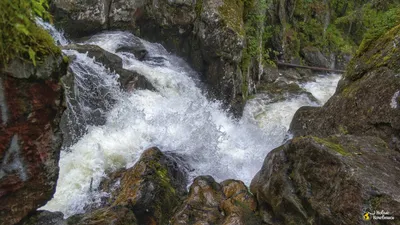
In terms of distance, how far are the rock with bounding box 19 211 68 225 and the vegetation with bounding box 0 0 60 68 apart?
1816mm

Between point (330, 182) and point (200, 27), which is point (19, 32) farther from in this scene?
point (200, 27)

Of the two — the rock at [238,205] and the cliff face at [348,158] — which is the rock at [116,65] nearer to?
the rock at [238,205]

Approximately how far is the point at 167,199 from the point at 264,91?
8.36m

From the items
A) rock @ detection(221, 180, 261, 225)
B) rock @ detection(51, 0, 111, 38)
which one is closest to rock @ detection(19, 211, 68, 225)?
rock @ detection(221, 180, 261, 225)

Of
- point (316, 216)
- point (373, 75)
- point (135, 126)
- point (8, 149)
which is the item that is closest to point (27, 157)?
point (8, 149)

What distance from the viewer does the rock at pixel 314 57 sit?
17.6 m

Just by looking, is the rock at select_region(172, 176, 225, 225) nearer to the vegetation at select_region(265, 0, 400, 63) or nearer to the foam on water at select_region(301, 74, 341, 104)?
the foam on water at select_region(301, 74, 341, 104)

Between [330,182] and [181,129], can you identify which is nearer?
[330,182]

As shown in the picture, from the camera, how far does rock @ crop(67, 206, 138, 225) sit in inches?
167

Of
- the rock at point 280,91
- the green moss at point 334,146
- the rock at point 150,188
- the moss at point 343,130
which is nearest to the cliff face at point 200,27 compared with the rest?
the rock at point 280,91

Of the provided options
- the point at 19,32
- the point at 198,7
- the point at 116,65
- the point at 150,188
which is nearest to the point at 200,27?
the point at 198,7

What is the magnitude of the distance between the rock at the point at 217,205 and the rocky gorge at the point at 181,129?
0.09 ft

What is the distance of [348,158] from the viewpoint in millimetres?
3725

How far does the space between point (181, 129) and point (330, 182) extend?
4.91 meters
